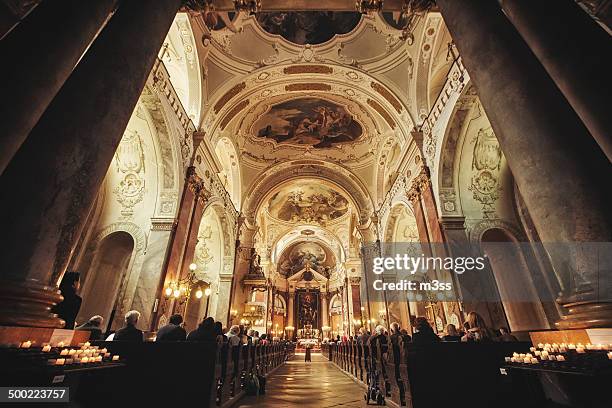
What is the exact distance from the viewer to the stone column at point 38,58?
2.03 metres

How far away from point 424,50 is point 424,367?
33.4ft

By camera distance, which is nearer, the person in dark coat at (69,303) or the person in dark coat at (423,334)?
the person in dark coat at (69,303)

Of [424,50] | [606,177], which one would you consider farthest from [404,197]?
[606,177]

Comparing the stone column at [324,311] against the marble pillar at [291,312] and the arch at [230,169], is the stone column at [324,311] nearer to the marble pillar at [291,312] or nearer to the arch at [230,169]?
the marble pillar at [291,312]

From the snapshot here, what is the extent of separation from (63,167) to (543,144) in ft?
14.1

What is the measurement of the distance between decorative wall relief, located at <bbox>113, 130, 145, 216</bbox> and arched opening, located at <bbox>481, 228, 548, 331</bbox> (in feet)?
34.8

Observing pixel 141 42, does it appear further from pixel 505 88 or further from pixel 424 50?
pixel 424 50

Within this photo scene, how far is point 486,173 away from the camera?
8406 mm

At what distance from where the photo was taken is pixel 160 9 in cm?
363

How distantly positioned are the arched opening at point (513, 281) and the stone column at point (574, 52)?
21.9 feet

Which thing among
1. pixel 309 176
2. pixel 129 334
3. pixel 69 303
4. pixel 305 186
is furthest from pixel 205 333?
pixel 305 186

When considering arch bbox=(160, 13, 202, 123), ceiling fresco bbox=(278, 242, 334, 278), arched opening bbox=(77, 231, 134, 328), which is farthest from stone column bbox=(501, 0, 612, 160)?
ceiling fresco bbox=(278, 242, 334, 278)

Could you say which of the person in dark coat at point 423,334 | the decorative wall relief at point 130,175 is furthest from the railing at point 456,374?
the decorative wall relief at point 130,175

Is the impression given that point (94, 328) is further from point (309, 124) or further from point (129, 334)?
point (309, 124)
